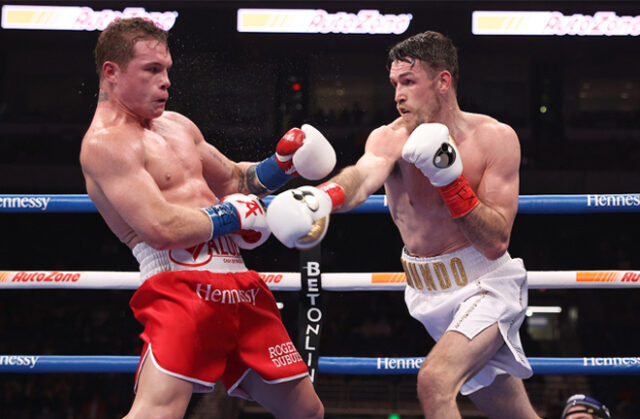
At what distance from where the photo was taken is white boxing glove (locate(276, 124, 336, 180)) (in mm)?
2383

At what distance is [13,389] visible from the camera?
853 centimetres

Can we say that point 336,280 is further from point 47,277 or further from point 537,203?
point 47,277

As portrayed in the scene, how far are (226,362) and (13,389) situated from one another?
7049mm

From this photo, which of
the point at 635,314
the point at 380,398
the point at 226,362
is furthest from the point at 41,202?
the point at 635,314

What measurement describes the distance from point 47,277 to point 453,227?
1.61m

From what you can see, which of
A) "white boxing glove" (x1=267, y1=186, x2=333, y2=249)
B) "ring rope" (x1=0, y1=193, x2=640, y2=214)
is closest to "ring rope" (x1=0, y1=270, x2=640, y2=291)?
"ring rope" (x1=0, y1=193, x2=640, y2=214)

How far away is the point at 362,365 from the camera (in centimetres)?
305

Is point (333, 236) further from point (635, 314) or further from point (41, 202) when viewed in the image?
point (41, 202)

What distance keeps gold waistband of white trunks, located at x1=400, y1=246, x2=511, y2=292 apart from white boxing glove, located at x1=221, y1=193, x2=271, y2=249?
537 millimetres

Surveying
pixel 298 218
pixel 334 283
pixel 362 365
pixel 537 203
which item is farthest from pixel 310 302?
pixel 298 218

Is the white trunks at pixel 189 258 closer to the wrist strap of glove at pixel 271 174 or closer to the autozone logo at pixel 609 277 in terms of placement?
the wrist strap of glove at pixel 271 174

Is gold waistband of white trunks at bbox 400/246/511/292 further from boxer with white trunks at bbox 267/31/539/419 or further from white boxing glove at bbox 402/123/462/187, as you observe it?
white boxing glove at bbox 402/123/462/187

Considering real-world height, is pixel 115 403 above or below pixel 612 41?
below

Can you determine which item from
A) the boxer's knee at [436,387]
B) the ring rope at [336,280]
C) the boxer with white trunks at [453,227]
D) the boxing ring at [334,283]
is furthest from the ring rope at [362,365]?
the boxer's knee at [436,387]
